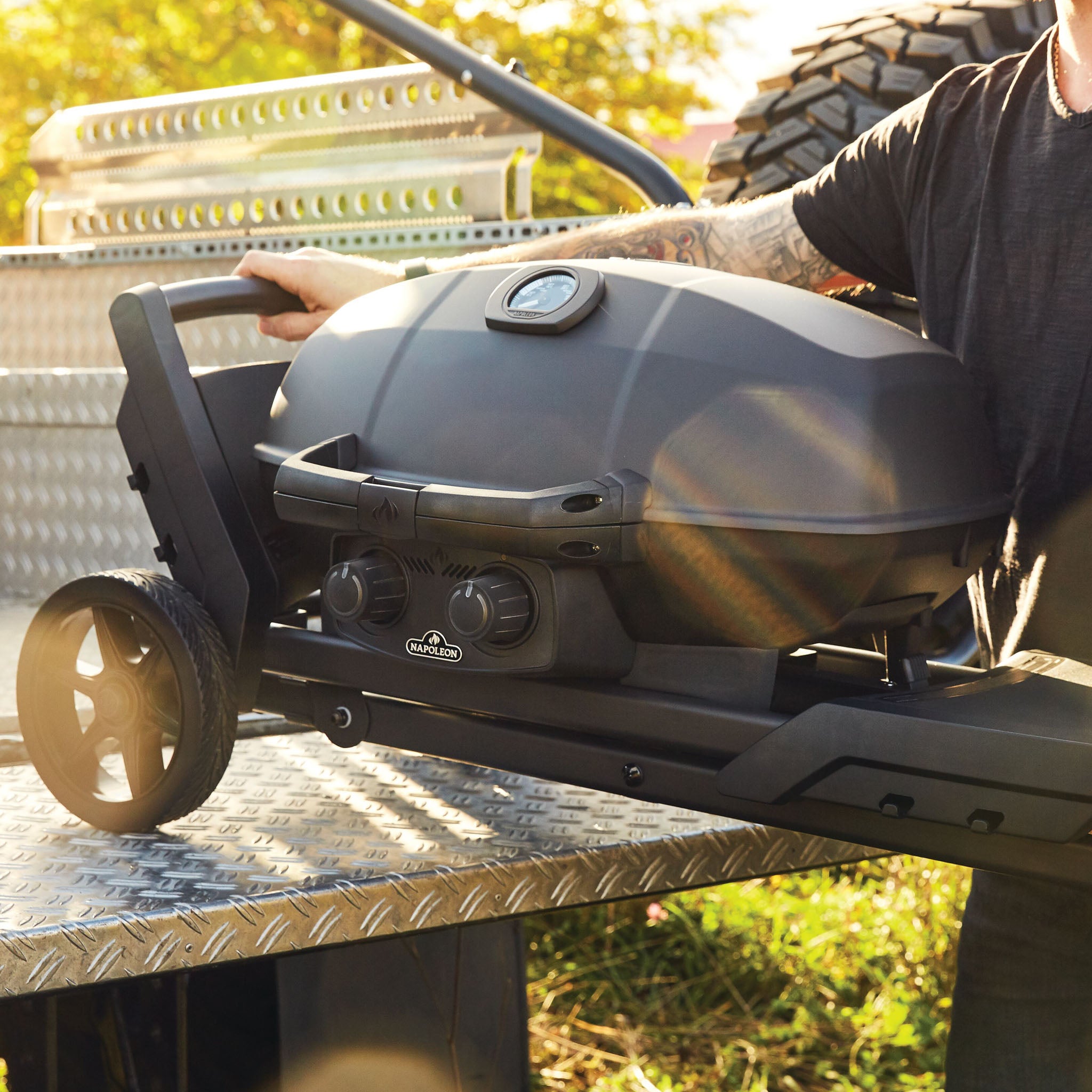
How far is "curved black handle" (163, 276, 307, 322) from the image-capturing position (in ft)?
4.91

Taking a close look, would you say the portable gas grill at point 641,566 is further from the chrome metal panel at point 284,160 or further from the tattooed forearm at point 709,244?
the chrome metal panel at point 284,160

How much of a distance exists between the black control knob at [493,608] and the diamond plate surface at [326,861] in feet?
1.09

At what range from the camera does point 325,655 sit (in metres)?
1.35

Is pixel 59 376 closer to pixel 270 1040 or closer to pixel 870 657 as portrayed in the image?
pixel 270 1040

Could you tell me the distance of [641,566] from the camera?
3.61 ft

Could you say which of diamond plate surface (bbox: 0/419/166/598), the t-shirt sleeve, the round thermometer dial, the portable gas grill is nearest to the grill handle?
the portable gas grill

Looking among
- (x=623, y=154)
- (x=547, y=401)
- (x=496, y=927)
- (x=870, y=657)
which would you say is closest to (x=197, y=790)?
(x=496, y=927)

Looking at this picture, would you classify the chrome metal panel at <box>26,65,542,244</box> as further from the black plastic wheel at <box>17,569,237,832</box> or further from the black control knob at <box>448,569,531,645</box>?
the black control knob at <box>448,569,531,645</box>

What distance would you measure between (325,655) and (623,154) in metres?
1.48

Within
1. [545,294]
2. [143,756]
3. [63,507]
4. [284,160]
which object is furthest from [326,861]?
[284,160]

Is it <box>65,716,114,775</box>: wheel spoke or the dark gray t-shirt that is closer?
the dark gray t-shirt

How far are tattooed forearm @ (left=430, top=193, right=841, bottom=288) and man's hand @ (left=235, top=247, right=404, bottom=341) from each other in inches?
3.1

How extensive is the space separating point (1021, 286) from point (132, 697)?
972 mm

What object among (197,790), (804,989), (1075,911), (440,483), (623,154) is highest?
(623,154)
